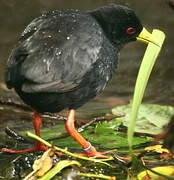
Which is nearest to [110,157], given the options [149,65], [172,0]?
[149,65]

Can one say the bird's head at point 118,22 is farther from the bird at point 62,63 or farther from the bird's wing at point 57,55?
the bird's wing at point 57,55

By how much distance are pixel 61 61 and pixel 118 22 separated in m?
0.79

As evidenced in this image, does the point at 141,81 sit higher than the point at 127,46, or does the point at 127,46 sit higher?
the point at 141,81

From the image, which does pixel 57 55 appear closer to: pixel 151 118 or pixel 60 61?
pixel 60 61

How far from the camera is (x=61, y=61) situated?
186 inches

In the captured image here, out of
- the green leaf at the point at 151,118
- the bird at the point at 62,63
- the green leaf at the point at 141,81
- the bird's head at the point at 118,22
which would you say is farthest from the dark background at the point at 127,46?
the green leaf at the point at 141,81

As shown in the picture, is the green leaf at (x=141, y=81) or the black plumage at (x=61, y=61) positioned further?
the black plumage at (x=61, y=61)

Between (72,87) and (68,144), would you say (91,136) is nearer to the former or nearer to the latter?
(68,144)

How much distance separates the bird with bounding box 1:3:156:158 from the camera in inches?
183

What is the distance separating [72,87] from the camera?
478 centimetres

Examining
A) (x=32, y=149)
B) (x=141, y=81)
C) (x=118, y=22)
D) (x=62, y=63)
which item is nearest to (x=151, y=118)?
(x=118, y=22)

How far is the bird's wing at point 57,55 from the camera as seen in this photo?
15.2 ft

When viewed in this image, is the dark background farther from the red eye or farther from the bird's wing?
the bird's wing

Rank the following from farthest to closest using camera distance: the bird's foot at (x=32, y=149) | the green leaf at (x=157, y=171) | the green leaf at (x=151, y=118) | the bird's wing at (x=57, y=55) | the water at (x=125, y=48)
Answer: the water at (x=125, y=48)
the green leaf at (x=151, y=118)
the bird's foot at (x=32, y=149)
the bird's wing at (x=57, y=55)
the green leaf at (x=157, y=171)
